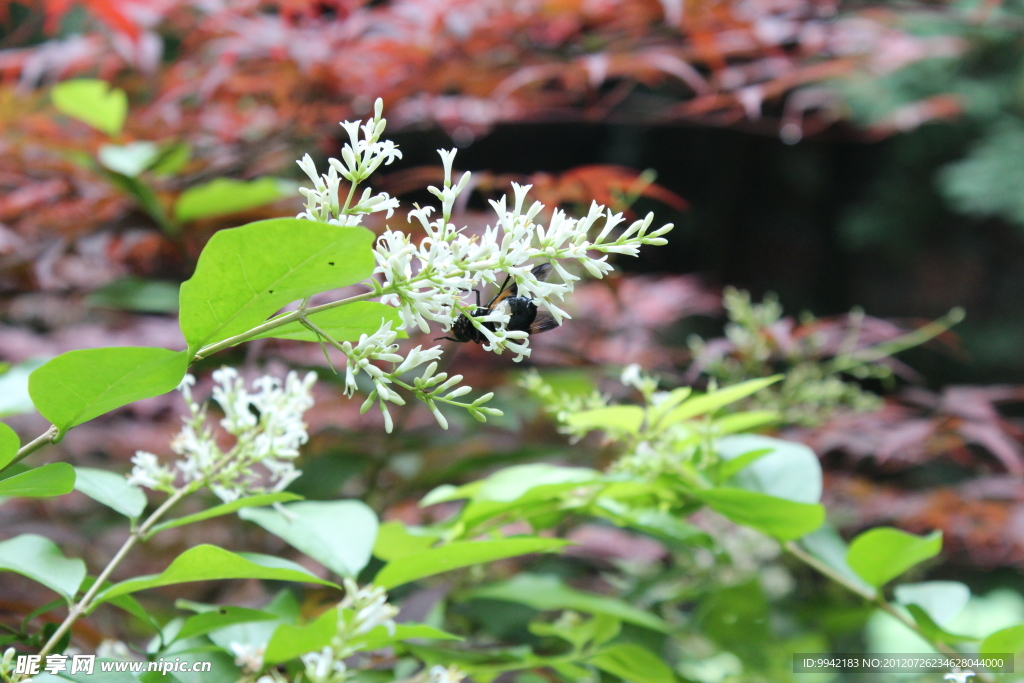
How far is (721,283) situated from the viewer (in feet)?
13.2

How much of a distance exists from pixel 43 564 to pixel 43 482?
13 cm

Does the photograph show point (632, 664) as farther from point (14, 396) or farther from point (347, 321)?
point (14, 396)

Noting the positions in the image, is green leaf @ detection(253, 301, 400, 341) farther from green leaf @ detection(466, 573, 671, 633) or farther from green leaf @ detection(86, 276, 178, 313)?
green leaf @ detection(86, 276, 178, 313)

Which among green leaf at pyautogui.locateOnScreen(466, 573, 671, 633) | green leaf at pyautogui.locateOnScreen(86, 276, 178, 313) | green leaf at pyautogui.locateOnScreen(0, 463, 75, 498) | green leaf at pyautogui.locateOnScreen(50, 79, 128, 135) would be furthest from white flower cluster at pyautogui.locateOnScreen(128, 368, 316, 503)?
green leaf at pyautogui.locateOnScreen(50, 79, 128, 135)

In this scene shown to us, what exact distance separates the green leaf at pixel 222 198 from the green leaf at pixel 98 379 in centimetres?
59

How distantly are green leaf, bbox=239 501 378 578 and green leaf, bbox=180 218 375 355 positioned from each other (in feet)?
0.71

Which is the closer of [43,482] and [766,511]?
[43,482]

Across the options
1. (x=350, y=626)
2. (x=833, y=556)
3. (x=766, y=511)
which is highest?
(x=350, y=626)

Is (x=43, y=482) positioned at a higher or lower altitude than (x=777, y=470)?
higher

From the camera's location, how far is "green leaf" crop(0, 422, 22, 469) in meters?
0.32

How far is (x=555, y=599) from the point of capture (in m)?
0.60

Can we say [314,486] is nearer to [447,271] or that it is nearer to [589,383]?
[589,383]

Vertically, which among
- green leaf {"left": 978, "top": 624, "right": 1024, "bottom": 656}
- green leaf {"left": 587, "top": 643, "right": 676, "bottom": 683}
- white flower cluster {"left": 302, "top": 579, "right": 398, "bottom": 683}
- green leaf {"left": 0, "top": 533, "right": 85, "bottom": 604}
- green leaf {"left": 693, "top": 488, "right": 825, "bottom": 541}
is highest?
white flower cluster {"left": 302, "top": 579, "right": 398, "bottom": 683}

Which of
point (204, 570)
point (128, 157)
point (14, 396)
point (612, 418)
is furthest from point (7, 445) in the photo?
point (128, 157)
